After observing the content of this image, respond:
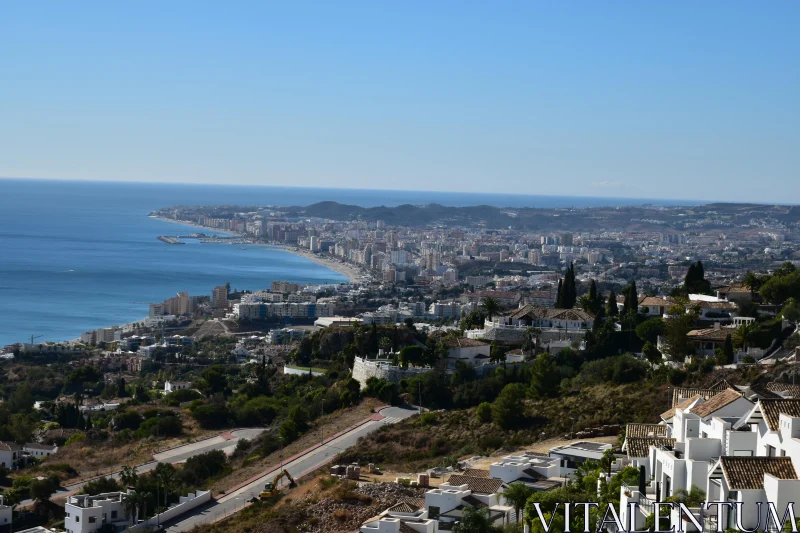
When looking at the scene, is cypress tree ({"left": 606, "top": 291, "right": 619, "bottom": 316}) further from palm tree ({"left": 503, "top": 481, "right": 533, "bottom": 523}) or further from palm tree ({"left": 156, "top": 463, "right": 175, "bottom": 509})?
palm tree ({"left": 503, "top": 481, "right": 533, "bottom": 523})

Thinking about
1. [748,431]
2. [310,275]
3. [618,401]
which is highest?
[748,431]

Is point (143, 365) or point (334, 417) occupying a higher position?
point (334, 417)

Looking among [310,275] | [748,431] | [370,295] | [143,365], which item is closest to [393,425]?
[748,431]

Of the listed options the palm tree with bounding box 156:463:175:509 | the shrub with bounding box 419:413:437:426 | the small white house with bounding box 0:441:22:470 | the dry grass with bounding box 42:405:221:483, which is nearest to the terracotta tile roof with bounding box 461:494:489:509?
the palm tree with bounding box 156:463:175:509

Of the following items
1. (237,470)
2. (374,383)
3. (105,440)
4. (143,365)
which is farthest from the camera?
(143,365)

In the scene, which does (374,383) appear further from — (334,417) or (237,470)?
(237,470)

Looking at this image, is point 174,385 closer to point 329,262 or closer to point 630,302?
point 630,302
